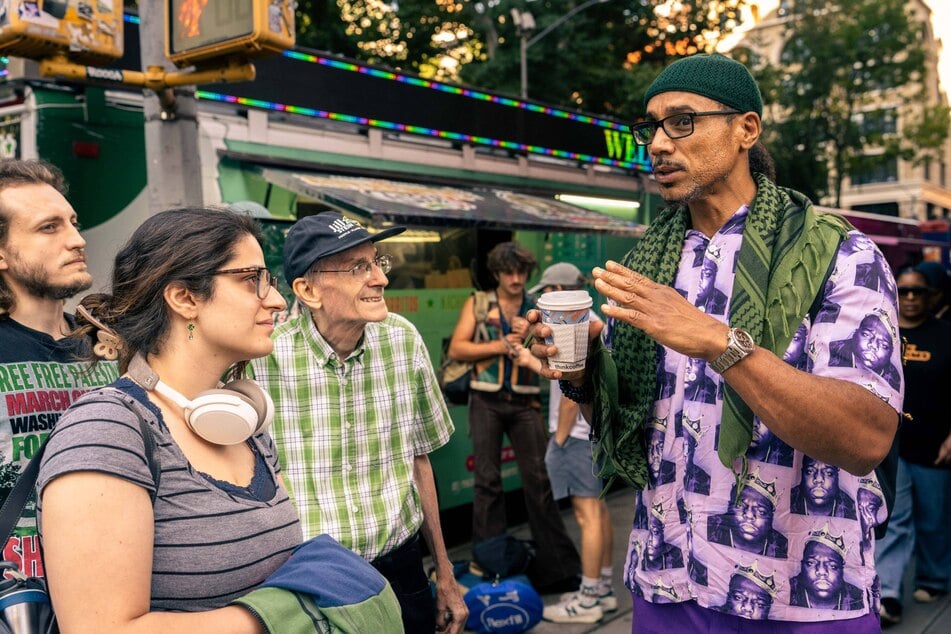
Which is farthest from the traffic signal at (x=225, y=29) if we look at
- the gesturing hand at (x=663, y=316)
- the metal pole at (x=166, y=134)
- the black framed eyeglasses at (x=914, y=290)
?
the black framed eyeglasses at (x=914, y=290)

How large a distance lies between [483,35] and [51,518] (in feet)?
69.7

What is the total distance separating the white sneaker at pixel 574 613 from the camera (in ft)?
17.4

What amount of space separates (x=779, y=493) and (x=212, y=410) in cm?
130

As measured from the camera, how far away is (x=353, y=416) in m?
2.92

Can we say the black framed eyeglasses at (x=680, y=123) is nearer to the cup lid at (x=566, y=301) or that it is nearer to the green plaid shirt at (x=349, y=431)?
the cup lid at (x=566, y=301)

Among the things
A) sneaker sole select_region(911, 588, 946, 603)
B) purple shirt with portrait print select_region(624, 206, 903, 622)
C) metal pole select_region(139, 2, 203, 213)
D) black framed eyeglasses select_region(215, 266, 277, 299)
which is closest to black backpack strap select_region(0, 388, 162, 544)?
black framed eyeglasses select_region(215, 266, 277, 299)

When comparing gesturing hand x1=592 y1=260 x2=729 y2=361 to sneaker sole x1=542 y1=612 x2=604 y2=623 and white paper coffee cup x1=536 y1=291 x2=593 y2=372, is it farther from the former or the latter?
sneaker sole x1=542 y1=612 x2=604 y2=623

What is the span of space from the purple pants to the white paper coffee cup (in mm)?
662

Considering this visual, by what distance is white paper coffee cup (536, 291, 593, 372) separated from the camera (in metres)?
2.09

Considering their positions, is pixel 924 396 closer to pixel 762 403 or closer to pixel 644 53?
pixel 762 403

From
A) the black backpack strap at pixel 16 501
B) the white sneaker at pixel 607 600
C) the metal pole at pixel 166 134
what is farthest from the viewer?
the white sneaker at pixel 607 600

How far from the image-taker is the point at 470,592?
5102 millimetres

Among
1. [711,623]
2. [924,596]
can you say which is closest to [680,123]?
[711,623]

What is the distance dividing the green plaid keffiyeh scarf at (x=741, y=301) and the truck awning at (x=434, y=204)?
3.26 metres
